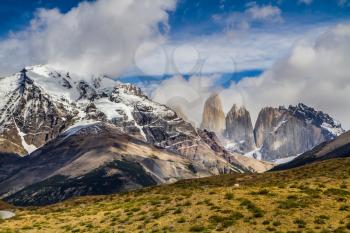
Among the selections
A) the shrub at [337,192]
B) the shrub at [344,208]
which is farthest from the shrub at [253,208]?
the shrub at [337,192]

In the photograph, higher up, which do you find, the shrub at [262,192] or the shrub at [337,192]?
the shrub at [262,192]

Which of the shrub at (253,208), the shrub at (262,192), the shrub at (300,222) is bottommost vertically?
the shrub at (300,222)

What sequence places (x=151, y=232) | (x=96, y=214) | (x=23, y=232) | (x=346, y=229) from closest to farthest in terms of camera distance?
1. (x=346, y=229)
2. (x=151, y=232)
3. (x=23, y=232)
4. (x=96, y=214)

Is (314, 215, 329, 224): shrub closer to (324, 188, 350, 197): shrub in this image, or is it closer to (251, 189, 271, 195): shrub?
(324, 188, 350, 197): shrub

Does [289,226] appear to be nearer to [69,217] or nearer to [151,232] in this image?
[151,232]

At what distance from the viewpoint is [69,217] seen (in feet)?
205

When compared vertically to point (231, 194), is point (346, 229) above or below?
below

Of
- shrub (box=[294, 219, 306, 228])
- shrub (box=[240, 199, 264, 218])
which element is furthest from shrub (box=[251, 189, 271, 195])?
shrub (box=[294, 219, 306, 228])

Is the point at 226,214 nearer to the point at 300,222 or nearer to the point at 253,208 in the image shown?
the point at 253,208

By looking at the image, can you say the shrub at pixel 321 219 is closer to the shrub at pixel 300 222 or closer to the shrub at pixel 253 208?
the shrub at pixel 300 222

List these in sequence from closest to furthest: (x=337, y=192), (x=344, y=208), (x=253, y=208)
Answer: (x=344, y=208) < (x=253, y=208) < (x=337, y=192)

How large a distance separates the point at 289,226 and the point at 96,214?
83.9 feet

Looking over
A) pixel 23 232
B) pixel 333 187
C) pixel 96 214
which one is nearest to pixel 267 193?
pixel 333 187

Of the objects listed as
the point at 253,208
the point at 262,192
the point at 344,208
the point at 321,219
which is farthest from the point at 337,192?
the point at 253,208
